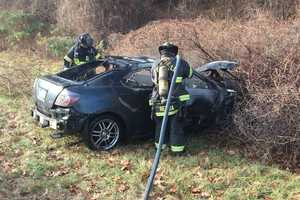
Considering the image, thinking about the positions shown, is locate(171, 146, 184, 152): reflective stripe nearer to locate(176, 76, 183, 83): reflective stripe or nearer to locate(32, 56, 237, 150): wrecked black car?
locate(32, 56, 237, 150): wrecked black car

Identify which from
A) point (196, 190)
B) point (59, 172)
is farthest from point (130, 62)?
point (196, 190)

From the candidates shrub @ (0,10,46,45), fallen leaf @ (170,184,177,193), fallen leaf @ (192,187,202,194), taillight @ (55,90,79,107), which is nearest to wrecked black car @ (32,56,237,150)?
taillight @ (55,90,79,107)

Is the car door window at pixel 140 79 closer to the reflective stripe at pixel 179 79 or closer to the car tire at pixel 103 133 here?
the car tire at pixel 103 133

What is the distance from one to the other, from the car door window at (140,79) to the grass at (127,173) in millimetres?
1016

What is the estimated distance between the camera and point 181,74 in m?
7.16

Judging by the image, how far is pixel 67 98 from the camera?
7.29 metres

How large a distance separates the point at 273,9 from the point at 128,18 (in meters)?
5.32

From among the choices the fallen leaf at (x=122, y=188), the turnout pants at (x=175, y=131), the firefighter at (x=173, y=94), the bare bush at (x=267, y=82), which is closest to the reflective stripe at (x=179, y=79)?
the firefighter at (x=173, y=94)

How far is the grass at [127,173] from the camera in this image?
20.4ft

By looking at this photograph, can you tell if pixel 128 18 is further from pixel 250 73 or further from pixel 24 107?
pixel 250 73

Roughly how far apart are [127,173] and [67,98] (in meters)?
1.51

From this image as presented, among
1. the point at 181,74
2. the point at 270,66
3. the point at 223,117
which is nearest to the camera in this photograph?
the point at 181,74

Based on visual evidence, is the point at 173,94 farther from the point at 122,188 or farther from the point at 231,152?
the point at 122,188

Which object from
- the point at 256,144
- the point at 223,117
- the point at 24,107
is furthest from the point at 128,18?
the point at 256,144
